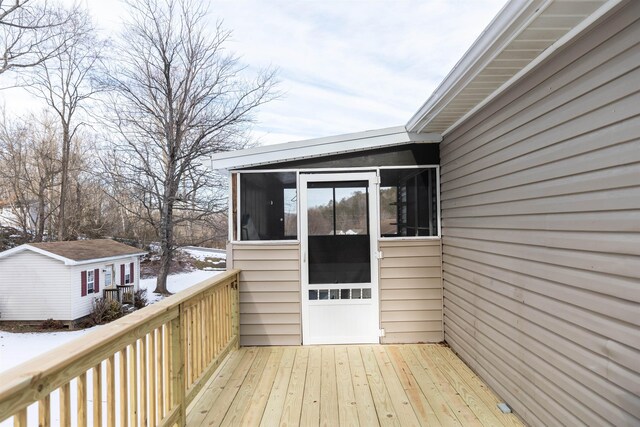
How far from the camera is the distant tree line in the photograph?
13.0 meters


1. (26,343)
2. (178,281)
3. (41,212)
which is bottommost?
(26,343)

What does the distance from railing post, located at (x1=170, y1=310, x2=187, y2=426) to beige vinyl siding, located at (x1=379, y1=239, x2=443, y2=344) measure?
89.6 inches

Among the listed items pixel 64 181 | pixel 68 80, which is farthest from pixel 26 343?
pixel 68 80

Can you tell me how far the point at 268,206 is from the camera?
4039mm

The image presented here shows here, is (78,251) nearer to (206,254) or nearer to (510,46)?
(206,254)

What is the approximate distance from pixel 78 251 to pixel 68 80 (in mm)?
7298

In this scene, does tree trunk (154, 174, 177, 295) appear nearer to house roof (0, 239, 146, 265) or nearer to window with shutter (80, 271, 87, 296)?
house roof (0, 239, 146, 265)

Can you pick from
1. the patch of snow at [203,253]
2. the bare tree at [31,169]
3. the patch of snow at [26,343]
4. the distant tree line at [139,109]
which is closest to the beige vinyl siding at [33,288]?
Result: the patch of snow at [26,343]

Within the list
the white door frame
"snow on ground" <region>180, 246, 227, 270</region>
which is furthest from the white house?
the white door frame

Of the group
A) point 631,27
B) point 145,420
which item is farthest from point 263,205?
point 631,27

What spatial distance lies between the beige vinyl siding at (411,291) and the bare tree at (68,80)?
14824 mm

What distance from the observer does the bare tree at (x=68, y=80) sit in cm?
1340

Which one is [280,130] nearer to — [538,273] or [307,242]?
[307,242]

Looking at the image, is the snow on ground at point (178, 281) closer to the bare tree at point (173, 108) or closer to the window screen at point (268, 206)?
the bare tree at point (173, 108)
